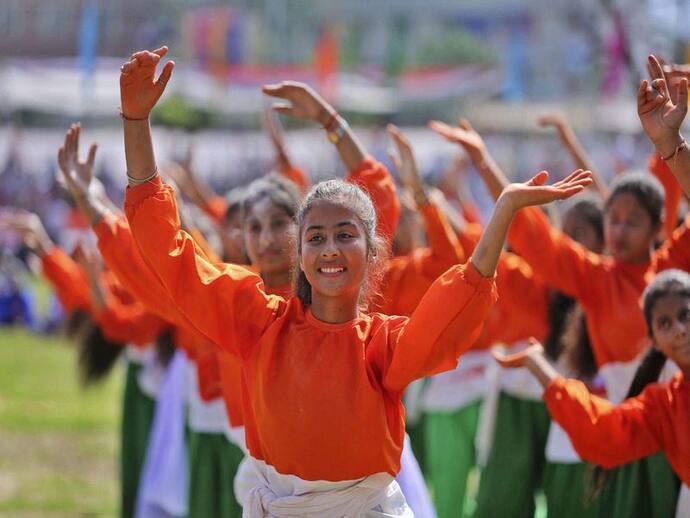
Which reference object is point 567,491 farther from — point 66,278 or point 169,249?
point 66,278

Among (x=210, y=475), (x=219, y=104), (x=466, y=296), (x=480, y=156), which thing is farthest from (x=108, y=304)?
(x=219, y=104)

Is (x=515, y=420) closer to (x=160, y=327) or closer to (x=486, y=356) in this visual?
(x=486, y=356)

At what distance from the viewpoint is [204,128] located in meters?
33.7

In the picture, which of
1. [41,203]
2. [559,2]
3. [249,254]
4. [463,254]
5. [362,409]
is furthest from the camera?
[559,2]

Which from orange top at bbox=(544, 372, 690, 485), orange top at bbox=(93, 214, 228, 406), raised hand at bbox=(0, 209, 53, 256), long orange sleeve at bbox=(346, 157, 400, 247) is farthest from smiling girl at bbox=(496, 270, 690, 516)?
raised hand at bbox=(0, 209, 53, 256)

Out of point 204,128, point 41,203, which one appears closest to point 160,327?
point 41,203

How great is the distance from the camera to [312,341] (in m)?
3.14

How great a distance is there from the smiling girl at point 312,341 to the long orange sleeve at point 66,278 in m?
3.64

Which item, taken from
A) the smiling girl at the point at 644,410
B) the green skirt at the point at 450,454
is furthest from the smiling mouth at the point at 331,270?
the green skirt at the point at 450,454

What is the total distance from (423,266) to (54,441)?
200 inches

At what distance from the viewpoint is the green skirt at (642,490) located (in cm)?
414

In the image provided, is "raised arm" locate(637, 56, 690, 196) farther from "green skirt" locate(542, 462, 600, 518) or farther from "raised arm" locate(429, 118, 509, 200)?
"green skirt" locate(542, 462, 600, 518)

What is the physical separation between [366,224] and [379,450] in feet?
1.88

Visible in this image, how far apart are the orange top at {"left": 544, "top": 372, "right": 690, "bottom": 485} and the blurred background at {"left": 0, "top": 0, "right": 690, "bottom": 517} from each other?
280cm
